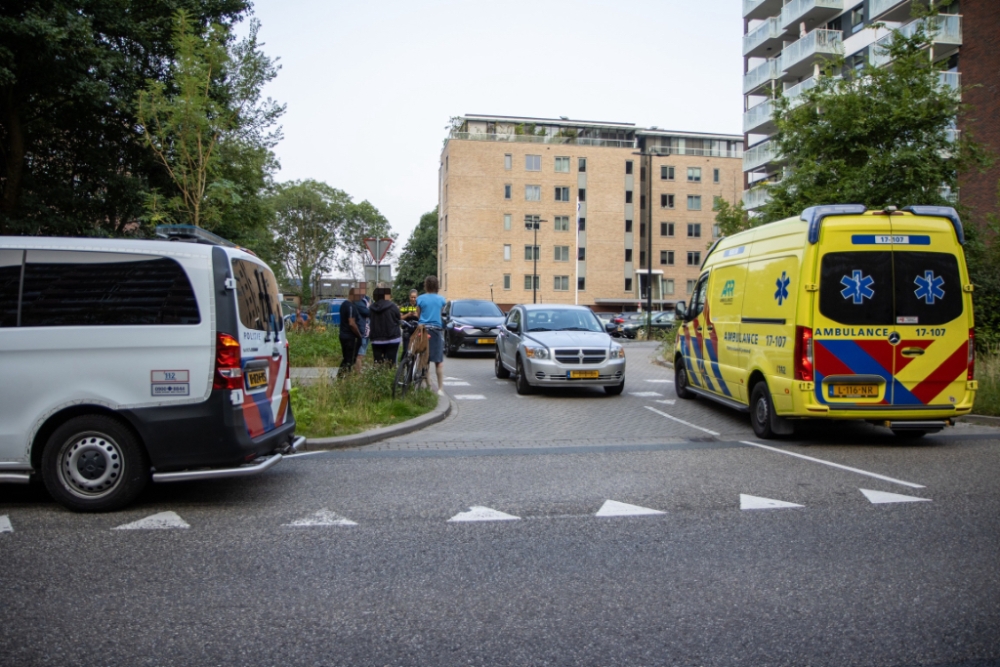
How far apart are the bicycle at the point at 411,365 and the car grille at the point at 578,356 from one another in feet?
8.68

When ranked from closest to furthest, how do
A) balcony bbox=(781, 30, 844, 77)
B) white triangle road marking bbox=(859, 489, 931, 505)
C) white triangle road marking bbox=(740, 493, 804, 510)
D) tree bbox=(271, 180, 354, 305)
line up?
white triangle road marking bbox=(740, 493, 804, 510) → white triangle road marking bbox=(859, 489, 931, 505) → balcony bbox=(781, 30, 844, 77) → tree bbox=(271, 180, 354, 305)

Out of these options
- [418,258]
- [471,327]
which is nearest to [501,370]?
[471,327]

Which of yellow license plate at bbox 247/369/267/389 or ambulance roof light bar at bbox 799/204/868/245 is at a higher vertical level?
ambulance roof light bar at bbox 799/204/868/245

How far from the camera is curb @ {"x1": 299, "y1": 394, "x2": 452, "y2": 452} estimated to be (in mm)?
8828

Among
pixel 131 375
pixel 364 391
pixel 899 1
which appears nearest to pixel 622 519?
pixel 131 375

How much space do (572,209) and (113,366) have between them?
68468 mm

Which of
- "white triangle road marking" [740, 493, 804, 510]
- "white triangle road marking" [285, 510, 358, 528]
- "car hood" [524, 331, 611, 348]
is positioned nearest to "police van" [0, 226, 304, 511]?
"white triangle road marking" [285, 510, 358, 528]

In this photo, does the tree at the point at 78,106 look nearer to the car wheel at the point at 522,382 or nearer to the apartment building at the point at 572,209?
the car wheel at the point at 522,382

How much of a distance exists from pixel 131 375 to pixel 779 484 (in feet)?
17.0

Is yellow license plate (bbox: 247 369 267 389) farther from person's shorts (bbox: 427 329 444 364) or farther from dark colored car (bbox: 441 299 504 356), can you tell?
dark colored car (bbox: 441 299 504 356)

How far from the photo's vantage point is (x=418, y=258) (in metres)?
88.2

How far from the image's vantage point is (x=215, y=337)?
5852 mm

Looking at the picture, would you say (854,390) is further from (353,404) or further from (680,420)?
(353,404)

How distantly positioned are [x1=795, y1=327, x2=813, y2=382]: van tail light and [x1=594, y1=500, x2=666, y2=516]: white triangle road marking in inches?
138
